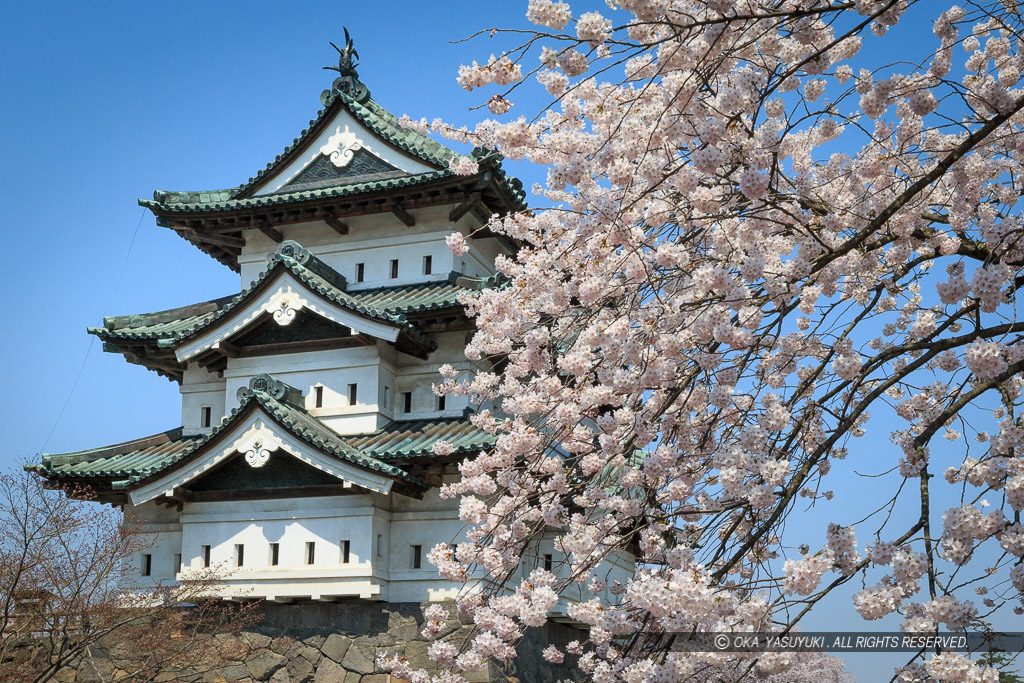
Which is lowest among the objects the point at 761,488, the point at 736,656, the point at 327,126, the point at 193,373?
the point at 736,656

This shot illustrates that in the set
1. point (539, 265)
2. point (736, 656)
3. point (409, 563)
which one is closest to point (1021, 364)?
point (736, 656)

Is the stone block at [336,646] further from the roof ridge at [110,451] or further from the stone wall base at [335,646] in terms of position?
the roof ridge at [110,451]

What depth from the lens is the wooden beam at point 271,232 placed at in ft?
54.5

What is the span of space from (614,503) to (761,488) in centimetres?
211

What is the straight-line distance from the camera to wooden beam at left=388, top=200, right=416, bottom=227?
15.7m

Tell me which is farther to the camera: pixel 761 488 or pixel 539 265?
pixel 539 265

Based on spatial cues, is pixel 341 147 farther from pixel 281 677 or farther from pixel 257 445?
pixel 281 677

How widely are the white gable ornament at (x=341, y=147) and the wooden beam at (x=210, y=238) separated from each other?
2248 millimetres

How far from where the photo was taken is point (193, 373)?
1659cm

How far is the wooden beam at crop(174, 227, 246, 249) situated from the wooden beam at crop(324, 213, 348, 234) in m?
1.93

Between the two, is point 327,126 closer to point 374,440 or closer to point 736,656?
point 374,440

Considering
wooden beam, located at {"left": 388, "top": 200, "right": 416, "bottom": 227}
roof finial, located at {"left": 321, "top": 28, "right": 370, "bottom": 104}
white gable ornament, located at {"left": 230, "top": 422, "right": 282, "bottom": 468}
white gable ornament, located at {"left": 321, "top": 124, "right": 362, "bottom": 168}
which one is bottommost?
white gable ornament, located at {"left": 230, "top": 422, "right": 282, "bottom": 468}

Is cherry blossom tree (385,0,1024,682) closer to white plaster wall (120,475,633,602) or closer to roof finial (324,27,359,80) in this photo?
white plaster wall (120,475,633,602)

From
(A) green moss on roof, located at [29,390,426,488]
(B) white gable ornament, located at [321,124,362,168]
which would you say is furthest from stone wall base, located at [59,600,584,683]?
(B) white gable ornament, located at [321,124,362,168]
